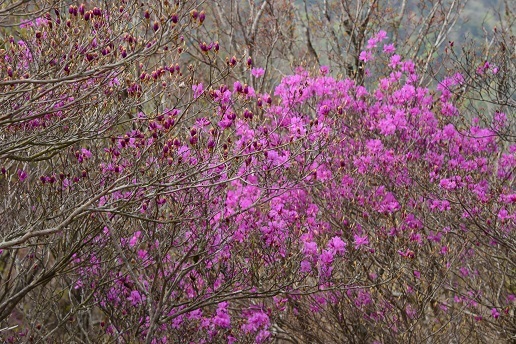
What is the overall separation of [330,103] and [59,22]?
13.3 ft

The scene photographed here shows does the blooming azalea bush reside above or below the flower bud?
below

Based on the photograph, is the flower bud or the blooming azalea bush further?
the blooming azalea bush

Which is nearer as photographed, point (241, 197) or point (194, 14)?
point (194, 14)

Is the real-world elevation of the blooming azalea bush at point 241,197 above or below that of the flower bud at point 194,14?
below

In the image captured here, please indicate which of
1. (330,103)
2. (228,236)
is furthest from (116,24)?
(330,103)

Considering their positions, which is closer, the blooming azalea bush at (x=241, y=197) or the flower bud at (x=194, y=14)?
the flower bud at (x=194, y=14)

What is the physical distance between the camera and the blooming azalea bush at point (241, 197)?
5.00m

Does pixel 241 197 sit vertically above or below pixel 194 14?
below

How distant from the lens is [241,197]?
6.84 m

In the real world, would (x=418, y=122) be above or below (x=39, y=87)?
below

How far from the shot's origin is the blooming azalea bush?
500 centimetres

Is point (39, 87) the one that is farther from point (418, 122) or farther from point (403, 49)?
point (403, 49)

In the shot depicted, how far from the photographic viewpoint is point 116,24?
4.87 meters

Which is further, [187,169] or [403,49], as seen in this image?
[403,49]
